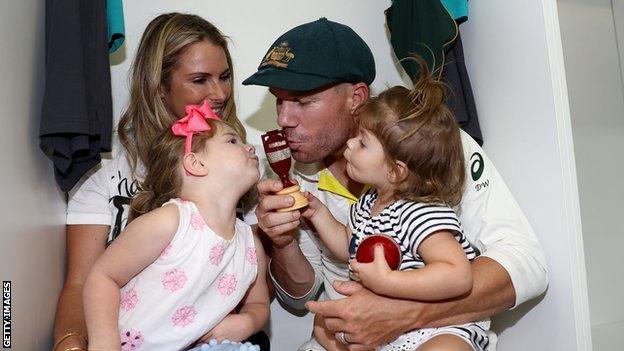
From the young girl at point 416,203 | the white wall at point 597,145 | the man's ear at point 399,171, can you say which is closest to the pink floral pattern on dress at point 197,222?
the young girl at point 416,203

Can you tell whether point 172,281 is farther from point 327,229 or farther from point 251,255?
point 327,229

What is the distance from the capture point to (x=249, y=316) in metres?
1.54

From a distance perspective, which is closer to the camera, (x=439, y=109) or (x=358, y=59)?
(x=439, y=109)

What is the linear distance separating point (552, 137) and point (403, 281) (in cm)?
58

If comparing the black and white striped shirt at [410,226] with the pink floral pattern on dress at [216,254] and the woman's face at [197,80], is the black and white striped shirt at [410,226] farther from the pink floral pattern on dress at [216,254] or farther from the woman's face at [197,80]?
the woman's face at [197,80]

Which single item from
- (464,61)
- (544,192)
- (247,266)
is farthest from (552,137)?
(247,266)

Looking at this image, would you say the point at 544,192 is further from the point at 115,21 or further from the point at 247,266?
the point at 115,21

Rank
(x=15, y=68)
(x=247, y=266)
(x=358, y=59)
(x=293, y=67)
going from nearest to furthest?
(x=15, y=68)
(x=247, y=266)
(x=293, y=67)
(x=358, y=59)

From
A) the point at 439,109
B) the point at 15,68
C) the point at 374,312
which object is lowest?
the point at 374,312

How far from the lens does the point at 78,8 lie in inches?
63.6

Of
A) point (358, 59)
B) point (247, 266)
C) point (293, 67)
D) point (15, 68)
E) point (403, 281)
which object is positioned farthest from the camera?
point (358, 59)

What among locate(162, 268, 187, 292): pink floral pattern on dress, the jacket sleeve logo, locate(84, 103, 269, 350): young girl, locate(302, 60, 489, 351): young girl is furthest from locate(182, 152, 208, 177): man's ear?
the jacket sleeve logo

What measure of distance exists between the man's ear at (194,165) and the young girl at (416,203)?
14.3 inches

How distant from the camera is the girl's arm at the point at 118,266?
Result: 1.29m
